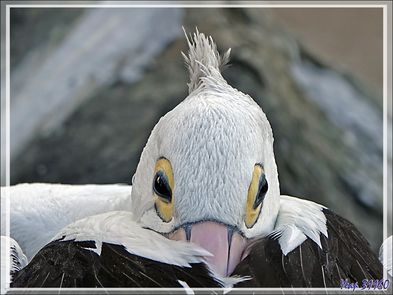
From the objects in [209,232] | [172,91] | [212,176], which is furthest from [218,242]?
[172,91]

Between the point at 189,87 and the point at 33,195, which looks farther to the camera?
the point at 33,195

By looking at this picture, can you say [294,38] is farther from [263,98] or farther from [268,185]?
[268,185]

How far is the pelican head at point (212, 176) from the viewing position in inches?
37.1

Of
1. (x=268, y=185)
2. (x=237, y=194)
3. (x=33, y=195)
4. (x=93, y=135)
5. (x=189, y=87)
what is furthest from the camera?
(x=33, y=195)

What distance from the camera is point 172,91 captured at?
150 cm

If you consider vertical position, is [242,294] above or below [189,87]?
below

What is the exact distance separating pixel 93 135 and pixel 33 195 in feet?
1.27

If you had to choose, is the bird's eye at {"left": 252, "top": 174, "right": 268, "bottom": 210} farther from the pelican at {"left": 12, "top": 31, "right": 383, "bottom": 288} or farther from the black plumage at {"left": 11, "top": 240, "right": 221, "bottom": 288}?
the black plumage at {"left": 11, "top": 240, "right": 221, "bottom": 288}

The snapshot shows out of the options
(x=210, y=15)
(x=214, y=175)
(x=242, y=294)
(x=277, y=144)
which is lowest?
(x=242, y=294)

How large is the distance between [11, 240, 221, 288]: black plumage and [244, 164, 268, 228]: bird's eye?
179 mm

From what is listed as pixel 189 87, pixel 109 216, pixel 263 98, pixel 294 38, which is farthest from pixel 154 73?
pixel 109 216

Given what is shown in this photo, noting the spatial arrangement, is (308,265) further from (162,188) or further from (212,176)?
(162,188)

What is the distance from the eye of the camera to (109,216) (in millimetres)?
1140

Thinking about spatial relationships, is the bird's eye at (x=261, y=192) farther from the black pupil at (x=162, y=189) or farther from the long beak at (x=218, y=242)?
the black pupil at (x=162, y=189)
